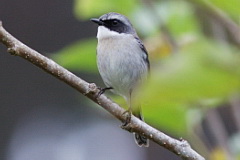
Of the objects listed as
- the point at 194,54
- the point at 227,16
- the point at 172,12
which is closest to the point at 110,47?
the point at 172,12

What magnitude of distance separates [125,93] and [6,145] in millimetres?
8221

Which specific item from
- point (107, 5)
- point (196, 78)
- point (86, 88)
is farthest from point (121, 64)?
point (196, 78)

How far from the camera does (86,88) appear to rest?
2.04 meters

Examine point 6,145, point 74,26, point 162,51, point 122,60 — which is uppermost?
point 74,26

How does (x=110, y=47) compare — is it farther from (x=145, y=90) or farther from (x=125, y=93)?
(x=145, y=90)

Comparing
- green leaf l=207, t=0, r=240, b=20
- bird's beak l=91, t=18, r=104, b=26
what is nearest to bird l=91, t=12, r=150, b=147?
bird's beak l=91, t=18, r=104, b=26

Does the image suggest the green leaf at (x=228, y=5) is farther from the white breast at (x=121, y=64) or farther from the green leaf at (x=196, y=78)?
the white breast at (x=121, y=64)

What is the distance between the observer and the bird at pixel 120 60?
3600 millimetres

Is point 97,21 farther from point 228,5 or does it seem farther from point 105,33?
point 228,5

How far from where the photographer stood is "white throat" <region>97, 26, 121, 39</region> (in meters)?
4.10

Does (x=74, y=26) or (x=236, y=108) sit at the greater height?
(x=74, y=26)

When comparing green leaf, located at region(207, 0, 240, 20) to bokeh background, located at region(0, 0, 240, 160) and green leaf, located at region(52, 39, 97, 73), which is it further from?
green leaf, located at region(52, 39, 97, 73)

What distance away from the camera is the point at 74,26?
11062 millimetres

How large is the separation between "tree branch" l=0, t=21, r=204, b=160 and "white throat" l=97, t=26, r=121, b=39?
1.95 metres
